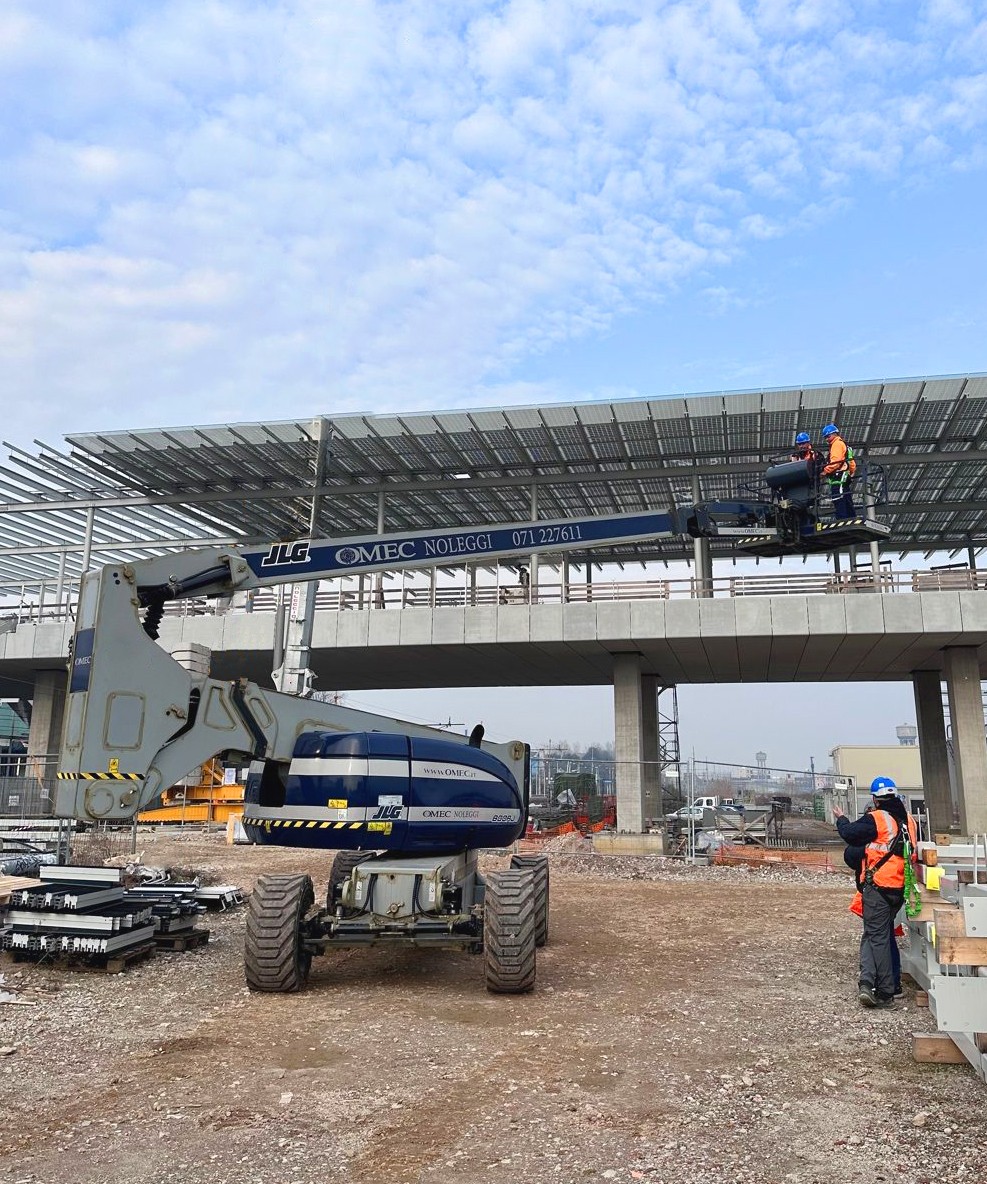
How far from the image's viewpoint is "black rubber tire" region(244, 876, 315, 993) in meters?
8.16

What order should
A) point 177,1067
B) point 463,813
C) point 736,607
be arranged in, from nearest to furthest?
point 177,1067 → point 463,813 → point 736,607

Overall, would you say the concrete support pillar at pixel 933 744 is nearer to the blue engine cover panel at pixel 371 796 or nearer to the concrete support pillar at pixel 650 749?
the concrete support pillar at pixel 650 749

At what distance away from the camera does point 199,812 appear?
98.8 ft

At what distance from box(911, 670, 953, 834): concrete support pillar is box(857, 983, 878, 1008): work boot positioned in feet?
78.9

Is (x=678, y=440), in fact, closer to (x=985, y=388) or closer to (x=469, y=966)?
(x=985, y=388)

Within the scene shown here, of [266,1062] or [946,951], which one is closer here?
[946,951]

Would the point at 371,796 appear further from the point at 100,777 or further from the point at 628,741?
the point at 628,741

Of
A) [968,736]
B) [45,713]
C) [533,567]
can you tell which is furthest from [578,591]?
[45,713]

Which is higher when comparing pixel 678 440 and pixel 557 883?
pixel 678 440

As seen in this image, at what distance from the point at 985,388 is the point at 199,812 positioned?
1050 inches

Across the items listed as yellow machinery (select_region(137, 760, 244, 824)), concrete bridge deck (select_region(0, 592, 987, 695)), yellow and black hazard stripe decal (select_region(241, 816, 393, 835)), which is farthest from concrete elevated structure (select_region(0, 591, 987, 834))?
yellow and black hazard stripe decal (select_region(241, 816, 393, 835))

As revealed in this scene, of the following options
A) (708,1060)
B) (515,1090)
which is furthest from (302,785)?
(708,1060)

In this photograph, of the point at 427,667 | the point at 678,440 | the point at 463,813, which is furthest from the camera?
the point at 427,667

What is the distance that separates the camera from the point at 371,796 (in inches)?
339
